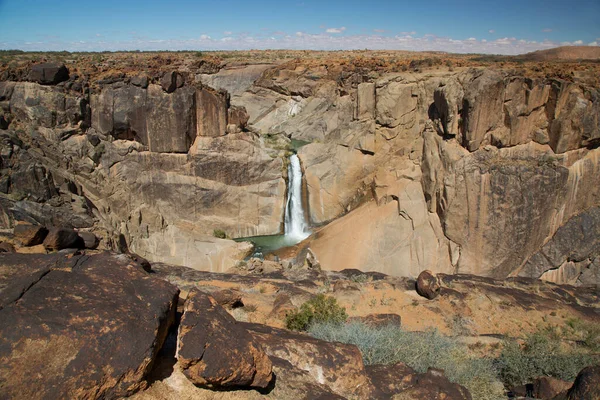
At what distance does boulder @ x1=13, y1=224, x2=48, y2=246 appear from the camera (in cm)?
998

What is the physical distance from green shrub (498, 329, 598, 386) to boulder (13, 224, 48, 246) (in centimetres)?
1121

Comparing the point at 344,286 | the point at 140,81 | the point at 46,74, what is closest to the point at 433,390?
the point at 344,286

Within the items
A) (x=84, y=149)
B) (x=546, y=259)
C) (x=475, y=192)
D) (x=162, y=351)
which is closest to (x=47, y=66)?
(x=84, y=149)

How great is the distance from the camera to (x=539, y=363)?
7.66 metres

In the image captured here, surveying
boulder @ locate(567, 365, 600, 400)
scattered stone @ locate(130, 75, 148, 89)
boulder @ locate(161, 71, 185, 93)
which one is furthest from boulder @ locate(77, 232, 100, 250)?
boulder @ locate(567, 365, 600, 400)

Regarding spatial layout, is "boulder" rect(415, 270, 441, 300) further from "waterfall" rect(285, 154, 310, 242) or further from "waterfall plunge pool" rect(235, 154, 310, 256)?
"waterfall" rect(285, 154, 310, 242)

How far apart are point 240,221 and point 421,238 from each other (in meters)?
9.17

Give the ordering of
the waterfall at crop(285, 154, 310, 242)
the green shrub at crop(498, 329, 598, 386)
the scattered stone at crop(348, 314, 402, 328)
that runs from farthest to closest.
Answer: the waterfall at crop(285, 154, 310, 242), the scattered stone at crop(348, 314, 402, 328), the green shrub at crop(498, 329, 598, 386)

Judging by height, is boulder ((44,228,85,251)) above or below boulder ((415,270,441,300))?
above

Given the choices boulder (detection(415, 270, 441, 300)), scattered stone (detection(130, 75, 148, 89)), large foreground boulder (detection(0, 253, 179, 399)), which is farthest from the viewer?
scattered stone (detection(130, 75, 148, 89))

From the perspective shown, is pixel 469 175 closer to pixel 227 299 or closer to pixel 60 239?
pixel 227 299

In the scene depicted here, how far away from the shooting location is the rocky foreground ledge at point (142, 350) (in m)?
4.10

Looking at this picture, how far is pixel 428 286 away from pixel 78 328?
10110 millimetres

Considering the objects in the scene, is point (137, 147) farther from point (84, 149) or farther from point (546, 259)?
point (546, 259)
